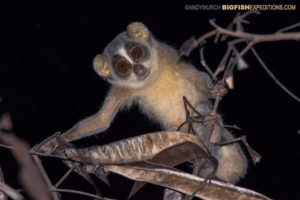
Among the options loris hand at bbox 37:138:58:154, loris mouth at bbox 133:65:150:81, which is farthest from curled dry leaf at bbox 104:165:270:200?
loris mouth at bbox 133:65:150:81

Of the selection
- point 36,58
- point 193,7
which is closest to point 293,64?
point 193,7

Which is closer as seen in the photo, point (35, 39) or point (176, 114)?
point (176, 114)

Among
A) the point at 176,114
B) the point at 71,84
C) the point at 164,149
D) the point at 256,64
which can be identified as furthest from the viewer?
the point at 71,84

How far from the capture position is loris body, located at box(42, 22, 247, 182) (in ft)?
13.3

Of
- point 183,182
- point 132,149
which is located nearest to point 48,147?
point 132,149

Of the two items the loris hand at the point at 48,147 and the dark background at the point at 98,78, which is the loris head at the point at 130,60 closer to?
the loris hand at the point at 48,147

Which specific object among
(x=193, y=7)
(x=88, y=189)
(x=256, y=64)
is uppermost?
(x=193, y=7)

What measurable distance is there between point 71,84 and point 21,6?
172 cm

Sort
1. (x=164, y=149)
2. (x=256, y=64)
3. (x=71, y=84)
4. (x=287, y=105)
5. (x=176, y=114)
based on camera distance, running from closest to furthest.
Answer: (x=164, y=149), (x=176, y=114), (x=256, y=64), (x=287, y=105), (x=71, y=84)

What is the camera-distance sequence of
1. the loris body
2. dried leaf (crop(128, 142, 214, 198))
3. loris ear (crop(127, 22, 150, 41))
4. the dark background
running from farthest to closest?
the dark background → loris ear (crop(127, 22, 150, 41)) → the loris body → dried leaf (crop(128, 142, 214, 198))

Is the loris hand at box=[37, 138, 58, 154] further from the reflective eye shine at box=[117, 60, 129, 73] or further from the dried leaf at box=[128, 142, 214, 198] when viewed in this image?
the reflective eye shine at box=[117, 60, 129, 73]

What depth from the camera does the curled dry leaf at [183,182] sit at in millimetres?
1928

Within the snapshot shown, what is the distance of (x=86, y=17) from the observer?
7.04 m

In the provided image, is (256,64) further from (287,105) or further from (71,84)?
(71,84)
